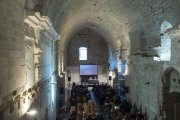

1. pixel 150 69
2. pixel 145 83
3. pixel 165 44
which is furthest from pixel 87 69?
pixel 165 44

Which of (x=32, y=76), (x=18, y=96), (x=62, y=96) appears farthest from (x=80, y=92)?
(x=18, y=96)

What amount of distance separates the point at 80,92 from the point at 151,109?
11.1 meters

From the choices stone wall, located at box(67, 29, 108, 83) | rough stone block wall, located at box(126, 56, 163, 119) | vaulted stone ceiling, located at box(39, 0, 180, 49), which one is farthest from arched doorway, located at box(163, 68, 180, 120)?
stone wall, located at box(67, 29, 108, 83)

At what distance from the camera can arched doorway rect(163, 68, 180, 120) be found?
43.2ft

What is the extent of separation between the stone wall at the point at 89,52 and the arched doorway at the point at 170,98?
2086 cm

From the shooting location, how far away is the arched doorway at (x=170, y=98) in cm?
1318

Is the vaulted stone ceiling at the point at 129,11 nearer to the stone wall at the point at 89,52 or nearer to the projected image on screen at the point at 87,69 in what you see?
the stone wall at the point at 89,52

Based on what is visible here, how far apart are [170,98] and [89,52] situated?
71.3 feet

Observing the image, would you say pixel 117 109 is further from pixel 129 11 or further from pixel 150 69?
pixel 129 11

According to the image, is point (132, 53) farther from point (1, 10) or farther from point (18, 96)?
point (1, 10)

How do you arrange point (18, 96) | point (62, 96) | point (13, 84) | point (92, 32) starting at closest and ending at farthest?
point (13, 84) → point (18, 96) → point (62, 96) → point (92, 32)

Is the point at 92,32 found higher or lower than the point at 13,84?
higher

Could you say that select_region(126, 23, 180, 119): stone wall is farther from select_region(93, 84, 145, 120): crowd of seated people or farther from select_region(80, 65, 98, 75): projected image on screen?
select_region(80, 65, 98, 75): projected image on screen

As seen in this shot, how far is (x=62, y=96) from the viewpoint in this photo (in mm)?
23578
